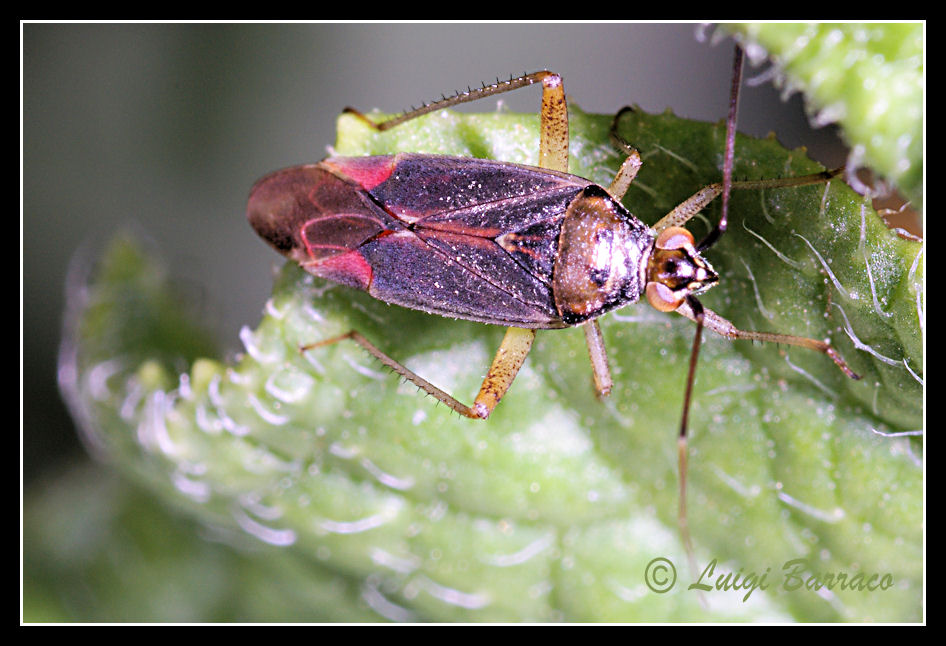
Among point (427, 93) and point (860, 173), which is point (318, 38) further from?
point (860, 173)

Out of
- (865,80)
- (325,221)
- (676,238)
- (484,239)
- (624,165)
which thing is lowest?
(325,221)

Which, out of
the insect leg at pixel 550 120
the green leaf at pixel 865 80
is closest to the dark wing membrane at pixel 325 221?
the insect leg at pixel 550 120

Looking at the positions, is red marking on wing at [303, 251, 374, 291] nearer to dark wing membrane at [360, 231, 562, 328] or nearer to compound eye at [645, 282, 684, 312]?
dark wing membrane at [360, 231, 562, 328]

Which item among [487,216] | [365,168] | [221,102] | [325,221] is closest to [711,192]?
[487,216]

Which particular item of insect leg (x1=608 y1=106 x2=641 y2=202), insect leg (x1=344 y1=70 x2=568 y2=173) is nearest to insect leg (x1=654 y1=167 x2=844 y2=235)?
insect leg (x1=608 y1=106 x2=641 y2=202)

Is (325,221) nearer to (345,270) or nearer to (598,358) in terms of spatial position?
(345,270)

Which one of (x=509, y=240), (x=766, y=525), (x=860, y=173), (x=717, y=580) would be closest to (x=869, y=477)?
(x=766, y=525)
